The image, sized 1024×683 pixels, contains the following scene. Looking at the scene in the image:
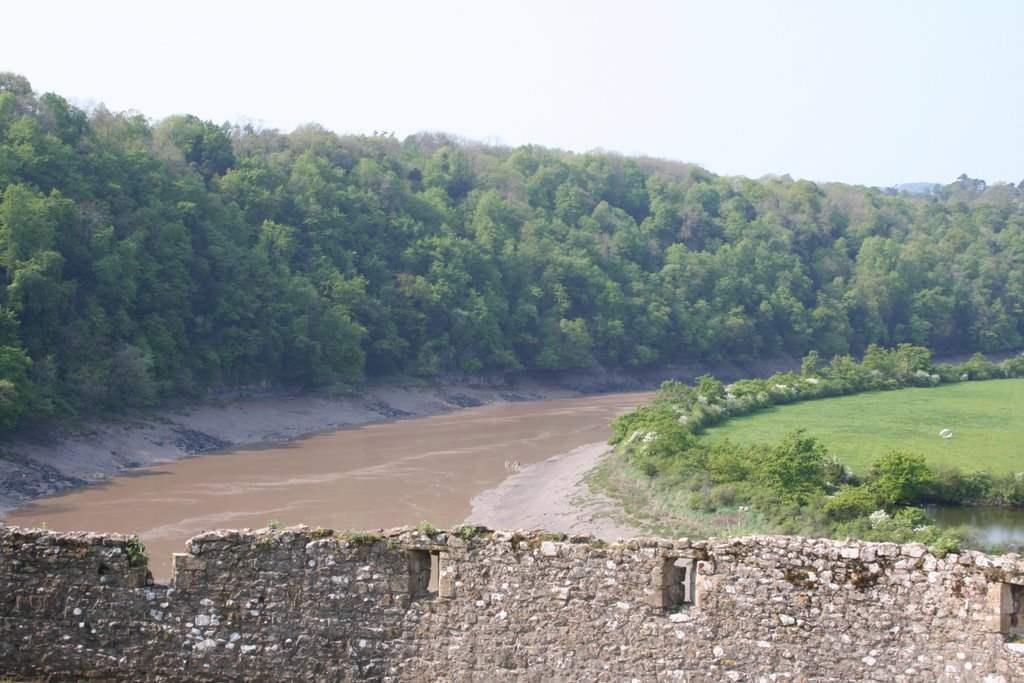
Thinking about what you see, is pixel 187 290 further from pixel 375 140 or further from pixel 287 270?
pixel 375 140

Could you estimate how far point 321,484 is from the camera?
37438 millimetres

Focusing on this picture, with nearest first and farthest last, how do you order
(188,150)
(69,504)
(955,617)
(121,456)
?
(955,617), (69,504), (121,456), (188,150)

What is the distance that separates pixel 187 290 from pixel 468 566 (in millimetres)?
48762

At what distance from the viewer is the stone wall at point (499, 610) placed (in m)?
8.14

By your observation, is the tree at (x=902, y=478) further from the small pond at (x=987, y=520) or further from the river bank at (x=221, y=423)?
the river bank at (x=221, y=423)

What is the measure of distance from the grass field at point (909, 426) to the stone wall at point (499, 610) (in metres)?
26.9

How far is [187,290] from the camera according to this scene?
54.9m

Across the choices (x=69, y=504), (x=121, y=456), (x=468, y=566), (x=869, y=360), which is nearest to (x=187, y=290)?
(x=121, y=456)

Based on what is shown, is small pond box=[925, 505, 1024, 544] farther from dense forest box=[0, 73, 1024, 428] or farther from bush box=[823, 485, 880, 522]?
dense forest box=[0, 73, 1024, 428]

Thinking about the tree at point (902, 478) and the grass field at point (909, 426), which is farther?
the grass field at point (909, 426)

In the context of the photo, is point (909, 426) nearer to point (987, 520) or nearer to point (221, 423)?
point (987, 520)

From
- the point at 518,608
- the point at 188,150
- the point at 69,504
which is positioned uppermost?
the point at 188,150

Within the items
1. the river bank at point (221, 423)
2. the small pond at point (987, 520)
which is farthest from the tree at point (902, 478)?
the river bank at point (221, 423)

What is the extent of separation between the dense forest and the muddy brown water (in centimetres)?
588
